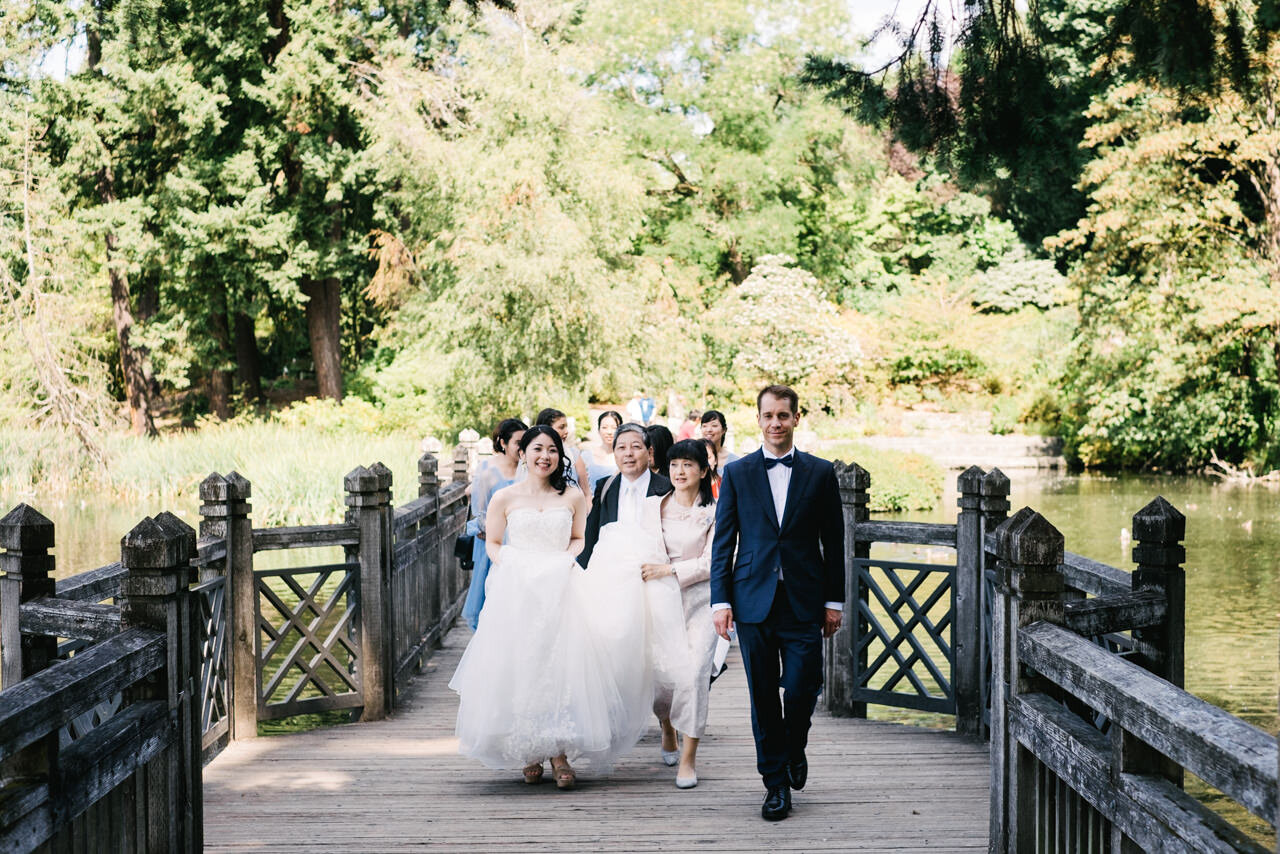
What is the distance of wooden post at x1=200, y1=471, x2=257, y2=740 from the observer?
262 inches

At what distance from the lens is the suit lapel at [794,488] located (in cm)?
545

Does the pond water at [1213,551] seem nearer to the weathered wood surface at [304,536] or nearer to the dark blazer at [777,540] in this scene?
the dark blazer at [777,540]

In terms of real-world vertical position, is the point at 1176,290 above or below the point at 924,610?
above

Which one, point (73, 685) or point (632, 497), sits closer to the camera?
point (73, 685)

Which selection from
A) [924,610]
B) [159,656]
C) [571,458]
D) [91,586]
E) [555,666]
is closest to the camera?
[159,656]

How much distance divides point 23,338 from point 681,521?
20.8 m

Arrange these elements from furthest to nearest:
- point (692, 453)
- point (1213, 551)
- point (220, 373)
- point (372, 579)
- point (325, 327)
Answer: point (220, 373)
point (325, 327)
point (1213, 551)
point (372, 579)
point (692, 453)

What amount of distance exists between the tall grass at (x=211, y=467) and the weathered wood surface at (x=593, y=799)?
1330 centimetres

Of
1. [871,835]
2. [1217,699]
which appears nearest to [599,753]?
[871,835]

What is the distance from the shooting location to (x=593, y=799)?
5812mm

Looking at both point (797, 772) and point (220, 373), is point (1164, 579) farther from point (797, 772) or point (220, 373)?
point (220, 373)

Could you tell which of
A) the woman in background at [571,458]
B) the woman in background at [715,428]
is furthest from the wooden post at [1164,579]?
the woman in background at [715,428]

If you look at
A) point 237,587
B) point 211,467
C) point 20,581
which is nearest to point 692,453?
point 237,587

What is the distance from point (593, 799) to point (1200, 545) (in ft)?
49.1
